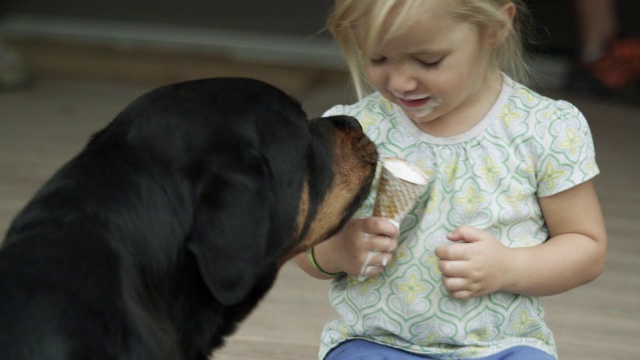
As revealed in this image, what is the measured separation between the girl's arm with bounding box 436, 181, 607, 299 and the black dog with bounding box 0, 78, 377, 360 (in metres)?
0.34

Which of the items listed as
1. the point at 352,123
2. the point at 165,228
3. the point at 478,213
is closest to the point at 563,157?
the point at 478,213

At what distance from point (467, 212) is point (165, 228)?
0.77 meters

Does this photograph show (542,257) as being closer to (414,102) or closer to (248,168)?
(414,102)

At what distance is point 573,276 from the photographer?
2285 millimetres

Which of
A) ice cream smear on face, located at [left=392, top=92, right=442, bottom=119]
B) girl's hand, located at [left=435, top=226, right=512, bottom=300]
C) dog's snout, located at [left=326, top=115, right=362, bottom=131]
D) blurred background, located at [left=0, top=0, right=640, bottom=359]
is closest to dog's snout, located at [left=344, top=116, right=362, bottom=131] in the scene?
dog's snout, located at [left=326, top=115, right=362, bottom=131]

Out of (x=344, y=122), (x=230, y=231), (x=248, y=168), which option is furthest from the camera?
(x=344, y=122)

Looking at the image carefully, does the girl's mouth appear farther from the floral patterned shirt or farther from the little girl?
the floral patterned shirt

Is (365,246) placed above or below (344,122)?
below

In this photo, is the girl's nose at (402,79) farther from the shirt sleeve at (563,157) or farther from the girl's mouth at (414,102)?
the shirt sleeve at (563,157)

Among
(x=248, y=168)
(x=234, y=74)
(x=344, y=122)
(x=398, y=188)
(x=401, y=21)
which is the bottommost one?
(x=234, y=74)

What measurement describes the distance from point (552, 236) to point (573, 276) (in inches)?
3.9

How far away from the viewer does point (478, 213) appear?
227 centimetres

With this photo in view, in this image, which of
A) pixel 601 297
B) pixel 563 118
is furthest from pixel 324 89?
pixel 563 118

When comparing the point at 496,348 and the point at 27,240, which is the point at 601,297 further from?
the point at 27,240
